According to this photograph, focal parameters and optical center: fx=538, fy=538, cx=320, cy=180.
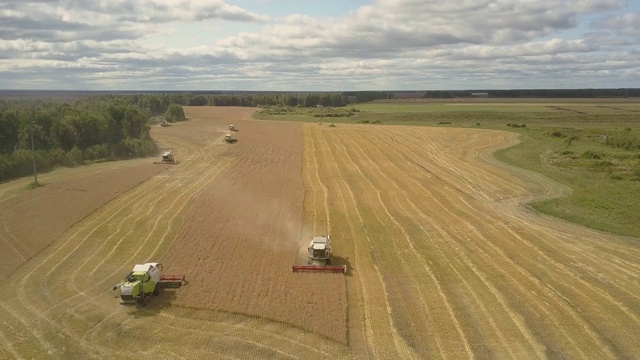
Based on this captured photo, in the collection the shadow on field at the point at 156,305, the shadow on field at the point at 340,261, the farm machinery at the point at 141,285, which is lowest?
the shadow on field at the point at 156,305

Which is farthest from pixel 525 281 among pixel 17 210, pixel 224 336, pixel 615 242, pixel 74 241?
pixel 17 210

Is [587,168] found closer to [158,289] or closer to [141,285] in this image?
[158,289]

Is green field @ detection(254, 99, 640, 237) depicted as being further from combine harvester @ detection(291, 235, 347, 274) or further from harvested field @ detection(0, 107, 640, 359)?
combine harvester @ detection(291, 235, 347, 274)

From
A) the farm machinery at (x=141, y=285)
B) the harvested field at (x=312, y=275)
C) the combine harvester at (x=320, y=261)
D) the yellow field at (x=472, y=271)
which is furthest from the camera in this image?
the combine harvester at (x=320, y=261)

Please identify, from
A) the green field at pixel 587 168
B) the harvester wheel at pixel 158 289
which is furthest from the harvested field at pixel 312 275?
the green field at pixel 587 168

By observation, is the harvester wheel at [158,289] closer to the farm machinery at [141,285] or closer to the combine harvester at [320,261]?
the farm machinery at [141,285]

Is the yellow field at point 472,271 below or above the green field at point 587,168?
below
